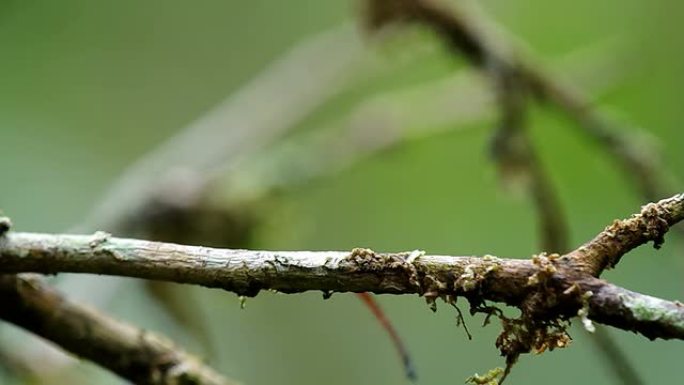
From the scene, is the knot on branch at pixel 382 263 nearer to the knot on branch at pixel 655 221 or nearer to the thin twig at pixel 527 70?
the knot on branch at pixel 655 221

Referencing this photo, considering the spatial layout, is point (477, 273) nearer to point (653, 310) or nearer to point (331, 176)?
point (653, 310)

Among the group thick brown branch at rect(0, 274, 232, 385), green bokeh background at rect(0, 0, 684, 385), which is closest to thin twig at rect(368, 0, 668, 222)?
green bokeh background at rect(0, 0, 684, 385)

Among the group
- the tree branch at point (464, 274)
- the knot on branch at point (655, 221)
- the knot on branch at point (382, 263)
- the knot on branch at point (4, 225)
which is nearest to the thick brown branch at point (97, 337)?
the knot on branch at point (4, 225)

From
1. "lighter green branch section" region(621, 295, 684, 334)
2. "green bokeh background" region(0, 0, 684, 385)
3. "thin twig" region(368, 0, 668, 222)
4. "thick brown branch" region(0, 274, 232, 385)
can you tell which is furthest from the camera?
"green bokeh background" region(0, 0, 684, 385)

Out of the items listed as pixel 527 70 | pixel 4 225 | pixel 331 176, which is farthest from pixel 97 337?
pixel 331 176

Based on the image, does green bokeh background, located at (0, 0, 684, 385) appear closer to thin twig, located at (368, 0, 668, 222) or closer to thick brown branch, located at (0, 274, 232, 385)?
thin twig, located at (368, 0, 668, 222)

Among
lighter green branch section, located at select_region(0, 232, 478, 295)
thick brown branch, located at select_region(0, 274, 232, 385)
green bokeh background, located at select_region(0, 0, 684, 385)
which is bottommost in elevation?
lighter green branch section, located at select_region(0, 232, 478, 295)

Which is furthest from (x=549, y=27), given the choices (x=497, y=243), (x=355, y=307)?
(x=355, y=307)

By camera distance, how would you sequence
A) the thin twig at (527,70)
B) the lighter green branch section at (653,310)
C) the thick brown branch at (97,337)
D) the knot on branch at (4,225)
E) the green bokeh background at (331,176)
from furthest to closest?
1. the green bokeh background at (331,176)
2. the thin twig at (527,70)
3. the thick brown branch at (97,337)
4. the knot on branch at (4,225)
5. the lighter green branch section at (653,310)

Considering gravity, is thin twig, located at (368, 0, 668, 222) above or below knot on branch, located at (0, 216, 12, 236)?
above
